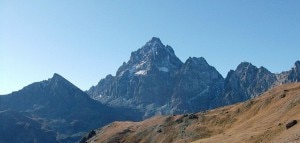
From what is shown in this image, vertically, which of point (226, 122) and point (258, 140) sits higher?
point (226, 122)

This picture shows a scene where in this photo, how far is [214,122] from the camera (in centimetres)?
15800

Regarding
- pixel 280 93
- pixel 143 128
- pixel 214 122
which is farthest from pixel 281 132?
pixel 143 128

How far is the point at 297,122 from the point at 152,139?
9232 centimetres

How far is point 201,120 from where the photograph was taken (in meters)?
168

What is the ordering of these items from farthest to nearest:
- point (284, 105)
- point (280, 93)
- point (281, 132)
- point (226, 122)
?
point (226, 122) → point (280, 93) → point (284, 105) → point (281, 132)

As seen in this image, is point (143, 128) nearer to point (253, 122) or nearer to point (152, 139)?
point (152, 139)

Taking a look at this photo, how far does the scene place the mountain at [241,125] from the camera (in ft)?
318

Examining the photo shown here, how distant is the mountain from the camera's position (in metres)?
97.1

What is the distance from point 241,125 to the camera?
13150 centimetres

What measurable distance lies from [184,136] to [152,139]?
23.5 meters

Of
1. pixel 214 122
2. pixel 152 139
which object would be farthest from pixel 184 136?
pixel 152 139

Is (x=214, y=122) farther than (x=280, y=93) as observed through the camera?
Yes

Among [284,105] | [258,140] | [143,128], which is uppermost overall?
[143,128]

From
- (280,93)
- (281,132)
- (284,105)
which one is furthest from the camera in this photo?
(280,93)
